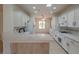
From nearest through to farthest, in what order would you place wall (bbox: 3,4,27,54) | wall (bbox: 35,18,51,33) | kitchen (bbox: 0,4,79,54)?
wall (bbox: 3,4,27,54) < kitchen (bbox: 0,4,79,54) < wall (bbox: 35,18,51,33)

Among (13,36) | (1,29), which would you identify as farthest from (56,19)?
(1,29)

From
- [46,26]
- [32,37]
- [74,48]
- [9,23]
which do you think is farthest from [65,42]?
[9,23]

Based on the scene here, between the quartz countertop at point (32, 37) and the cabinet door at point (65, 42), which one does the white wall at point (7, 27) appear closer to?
the quartz countertop at point (32, 37)

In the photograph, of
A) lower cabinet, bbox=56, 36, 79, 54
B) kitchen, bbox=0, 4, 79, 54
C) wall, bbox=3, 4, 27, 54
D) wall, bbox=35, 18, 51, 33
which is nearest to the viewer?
wall, bbox=3, 4, 27, 54

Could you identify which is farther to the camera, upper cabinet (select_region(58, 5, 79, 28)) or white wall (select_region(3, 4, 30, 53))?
upper cabinet (select_region(58, 5, 79, 28))

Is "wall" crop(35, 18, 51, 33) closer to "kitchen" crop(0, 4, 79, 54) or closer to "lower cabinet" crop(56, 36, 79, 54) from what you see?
"kitchen" crop(0, 4, 79, 54)

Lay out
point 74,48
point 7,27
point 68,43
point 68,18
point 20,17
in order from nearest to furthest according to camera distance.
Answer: point 7,27, point 74,48, point 20,17, point 68,18, point 68,43

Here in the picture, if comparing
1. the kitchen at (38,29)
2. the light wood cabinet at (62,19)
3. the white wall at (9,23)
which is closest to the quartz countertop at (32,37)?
the kitchen at (38,29)

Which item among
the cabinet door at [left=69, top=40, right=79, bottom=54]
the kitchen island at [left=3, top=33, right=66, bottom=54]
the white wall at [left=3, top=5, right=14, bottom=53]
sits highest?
the white wall at [left=3, top=5, right=14, bottom=53]

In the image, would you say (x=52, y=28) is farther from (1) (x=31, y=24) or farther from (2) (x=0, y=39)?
(2) (x=0, y=39)

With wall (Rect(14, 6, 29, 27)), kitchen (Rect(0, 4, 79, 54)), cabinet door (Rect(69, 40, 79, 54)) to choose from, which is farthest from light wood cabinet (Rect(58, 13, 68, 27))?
wall (Rect(14, 6, 29, 27))

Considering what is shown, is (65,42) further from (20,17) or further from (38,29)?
(20,17)

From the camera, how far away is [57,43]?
1.64 meters

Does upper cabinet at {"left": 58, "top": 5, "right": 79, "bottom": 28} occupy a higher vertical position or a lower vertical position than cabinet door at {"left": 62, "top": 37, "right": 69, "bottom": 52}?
higher
